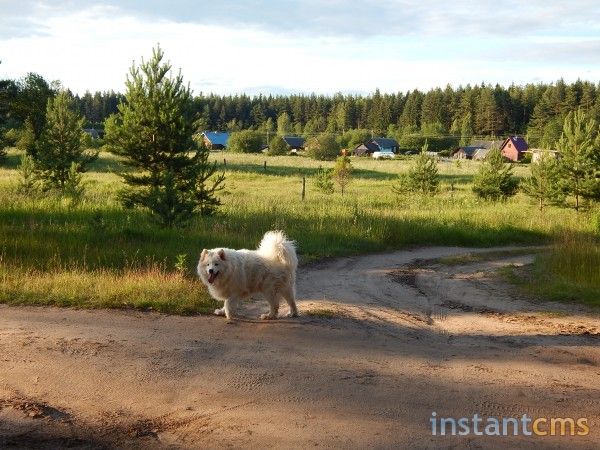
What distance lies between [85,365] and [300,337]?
2842mm

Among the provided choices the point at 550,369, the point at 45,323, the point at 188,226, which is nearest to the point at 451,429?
the point at 550,369

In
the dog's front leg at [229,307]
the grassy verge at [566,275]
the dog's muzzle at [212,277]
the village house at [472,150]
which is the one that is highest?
the village house at [472,150]

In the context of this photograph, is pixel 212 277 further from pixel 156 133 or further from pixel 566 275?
pixel 156 133

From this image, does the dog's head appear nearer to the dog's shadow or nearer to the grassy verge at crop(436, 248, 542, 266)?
the dog's shadow

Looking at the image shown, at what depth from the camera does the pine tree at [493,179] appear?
37.8 metres

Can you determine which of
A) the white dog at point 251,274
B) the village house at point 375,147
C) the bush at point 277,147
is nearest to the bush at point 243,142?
the bush at point 277,147

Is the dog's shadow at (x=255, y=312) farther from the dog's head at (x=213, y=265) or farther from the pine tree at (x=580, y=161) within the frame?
A: the pine tree at (x=580, y=161)

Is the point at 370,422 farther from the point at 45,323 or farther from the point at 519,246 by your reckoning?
the point at 519,246

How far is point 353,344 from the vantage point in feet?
26.3

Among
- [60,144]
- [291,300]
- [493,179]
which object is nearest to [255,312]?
[291,300]

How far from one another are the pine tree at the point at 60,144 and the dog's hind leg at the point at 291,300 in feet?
73.6

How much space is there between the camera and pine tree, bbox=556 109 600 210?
98.3 ft

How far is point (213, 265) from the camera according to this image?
339 inches

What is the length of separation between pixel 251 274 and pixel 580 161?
86.1 feet
